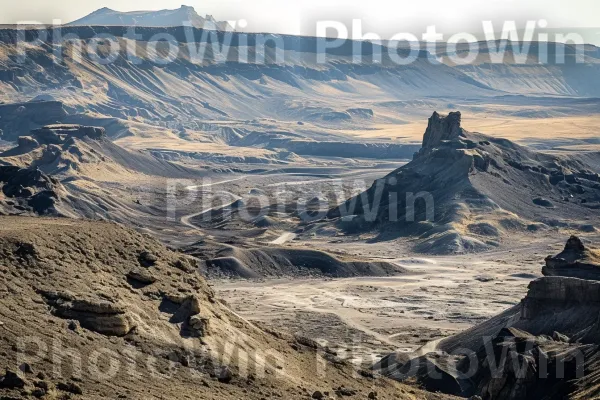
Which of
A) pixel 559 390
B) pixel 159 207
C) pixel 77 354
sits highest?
pixel 77 354

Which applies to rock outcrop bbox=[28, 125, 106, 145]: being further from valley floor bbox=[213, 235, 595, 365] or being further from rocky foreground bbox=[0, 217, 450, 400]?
rocky foreground bbox=[0, 217, 450, 400]

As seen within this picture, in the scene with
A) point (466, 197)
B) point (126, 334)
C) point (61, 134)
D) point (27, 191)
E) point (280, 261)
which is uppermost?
point (126, 334)

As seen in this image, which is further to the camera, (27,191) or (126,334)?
(27,191)

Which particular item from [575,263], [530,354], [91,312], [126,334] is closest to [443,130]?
[575,263]

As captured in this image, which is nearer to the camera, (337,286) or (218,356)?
(218,356)

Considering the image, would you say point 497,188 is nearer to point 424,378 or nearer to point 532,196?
point 532,196

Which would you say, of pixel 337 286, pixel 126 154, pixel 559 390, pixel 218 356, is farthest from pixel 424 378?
pixel 126 154

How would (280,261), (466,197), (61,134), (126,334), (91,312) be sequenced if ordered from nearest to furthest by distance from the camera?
1. (91,312)
2. (126,334)
3. (280,261)
4. (466,197)
5. (61,134)

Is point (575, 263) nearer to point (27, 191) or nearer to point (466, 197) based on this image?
point (466, 197)
